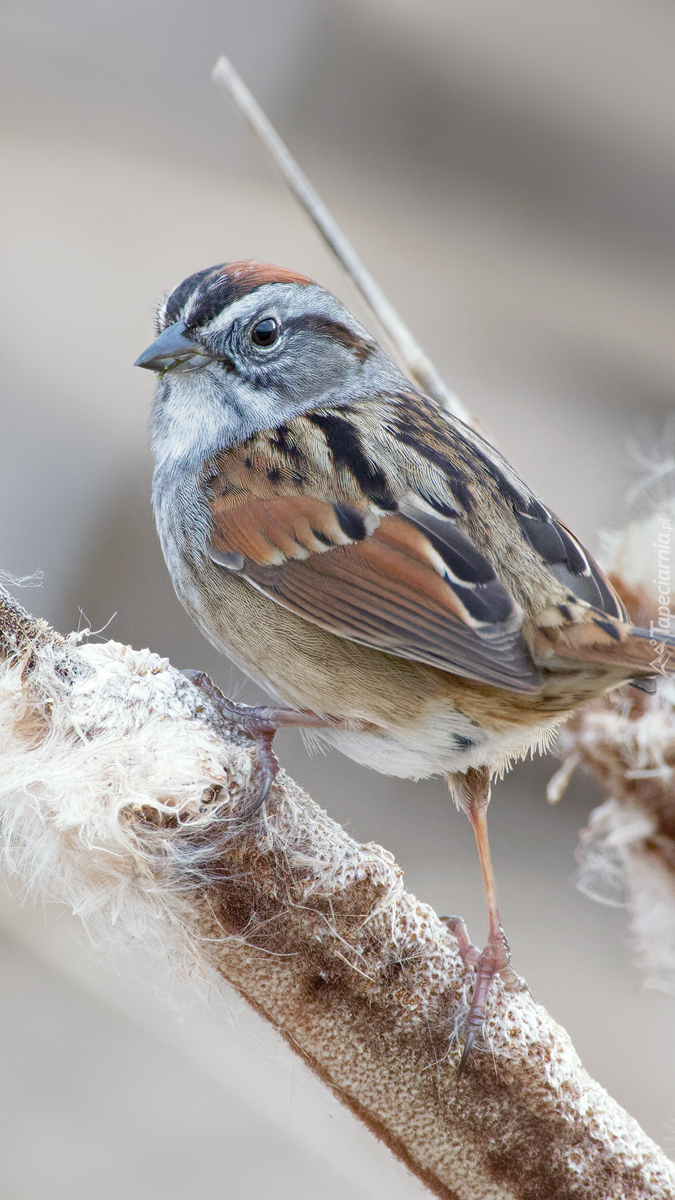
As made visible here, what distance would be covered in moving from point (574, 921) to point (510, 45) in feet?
3.03

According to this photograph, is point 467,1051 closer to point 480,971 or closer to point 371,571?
point 480,971

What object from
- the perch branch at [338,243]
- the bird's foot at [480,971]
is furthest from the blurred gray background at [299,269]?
the bird's foot at [480,971]

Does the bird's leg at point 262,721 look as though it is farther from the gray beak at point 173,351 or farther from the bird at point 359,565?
the gray beak at point 173,351

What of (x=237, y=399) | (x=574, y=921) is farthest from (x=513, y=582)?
(x=574, y=921)

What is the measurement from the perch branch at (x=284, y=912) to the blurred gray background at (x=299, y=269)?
8.6 inches

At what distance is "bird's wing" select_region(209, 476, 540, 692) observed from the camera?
23.3 inches

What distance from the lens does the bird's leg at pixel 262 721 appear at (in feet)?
1.75

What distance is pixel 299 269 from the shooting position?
82 cm

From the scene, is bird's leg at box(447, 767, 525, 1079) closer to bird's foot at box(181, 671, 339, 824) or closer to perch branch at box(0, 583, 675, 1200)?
perch branch at box(0, 583, 675, 1200)

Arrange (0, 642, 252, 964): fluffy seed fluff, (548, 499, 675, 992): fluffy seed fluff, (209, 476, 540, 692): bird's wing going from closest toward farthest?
(0, 642, 252, 964): fluffy seed fluff < (209, 476, 540, 692): bird's wing < (548, 499, 675, 992): fluffy seed fluff

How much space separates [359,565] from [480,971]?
330 millimetres

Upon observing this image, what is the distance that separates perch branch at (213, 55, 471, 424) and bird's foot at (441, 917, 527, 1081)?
0.49 metres

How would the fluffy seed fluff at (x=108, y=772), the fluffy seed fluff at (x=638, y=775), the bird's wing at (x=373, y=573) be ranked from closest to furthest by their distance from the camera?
the fluffy seed fluff at (x=108, y=772) → the bird's wing at (x=373, y=573) → the fluffy seed fluff at (x=638, y=775)

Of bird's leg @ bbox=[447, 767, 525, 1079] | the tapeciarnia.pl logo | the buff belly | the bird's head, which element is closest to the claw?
bird's leg @ bbox=[447, 767, 525, 1079]
